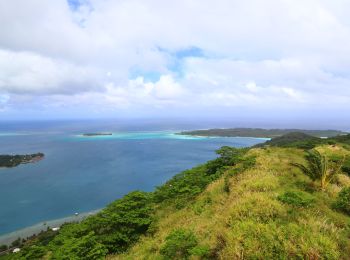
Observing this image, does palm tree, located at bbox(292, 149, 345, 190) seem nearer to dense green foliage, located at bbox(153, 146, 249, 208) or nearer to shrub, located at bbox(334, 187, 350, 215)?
shrub, located at bbox(334, 187, 350, 215)

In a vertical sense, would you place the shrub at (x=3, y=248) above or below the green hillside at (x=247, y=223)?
below

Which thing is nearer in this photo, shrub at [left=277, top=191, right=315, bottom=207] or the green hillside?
the green hillside

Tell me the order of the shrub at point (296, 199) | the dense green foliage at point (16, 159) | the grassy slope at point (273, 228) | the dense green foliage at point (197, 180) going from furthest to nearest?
the dense green foliage at point (16, 159) → the dense green foliage at point (197, 180) → the shrub at point (296, 199) → the grassy slope at point (273, 228)

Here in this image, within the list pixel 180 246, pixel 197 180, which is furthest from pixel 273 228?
pixel 197 180

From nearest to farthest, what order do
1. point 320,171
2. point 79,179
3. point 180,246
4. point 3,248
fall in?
point 180,246
point 320,171
point 3,248
point 79,179

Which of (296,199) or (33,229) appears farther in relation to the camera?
(33,229)

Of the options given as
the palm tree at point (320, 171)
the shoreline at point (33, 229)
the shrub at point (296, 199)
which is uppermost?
the palm tree at point (320, 171)

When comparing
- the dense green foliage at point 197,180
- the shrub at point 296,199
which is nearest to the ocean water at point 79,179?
the dense green foliage at point 197,180

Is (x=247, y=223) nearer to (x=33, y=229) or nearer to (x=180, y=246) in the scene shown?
(x=180, y=246)

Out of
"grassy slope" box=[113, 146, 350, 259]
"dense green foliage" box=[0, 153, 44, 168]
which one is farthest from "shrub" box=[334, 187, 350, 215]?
"dense green foliage" box=[0, 153, 44, 168]

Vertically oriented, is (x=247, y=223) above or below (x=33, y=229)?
above

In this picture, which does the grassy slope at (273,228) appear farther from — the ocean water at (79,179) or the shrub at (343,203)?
the ocean water at (79,179)
